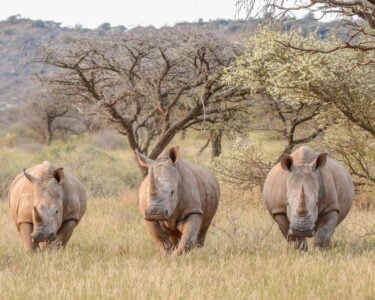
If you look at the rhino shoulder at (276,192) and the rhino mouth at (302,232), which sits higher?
the rhino shoulder at (276,192)

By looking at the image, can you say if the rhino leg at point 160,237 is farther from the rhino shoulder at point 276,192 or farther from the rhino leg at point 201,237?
the rhino shoulder at point 276,192

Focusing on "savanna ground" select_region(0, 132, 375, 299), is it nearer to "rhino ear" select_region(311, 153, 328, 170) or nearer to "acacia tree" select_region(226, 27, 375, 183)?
"rhino ear" select_region(311, 153, 328, 170)

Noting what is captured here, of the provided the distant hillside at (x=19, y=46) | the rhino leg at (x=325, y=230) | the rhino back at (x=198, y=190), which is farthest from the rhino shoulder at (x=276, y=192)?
the distant hillside at (x=19, y=46)

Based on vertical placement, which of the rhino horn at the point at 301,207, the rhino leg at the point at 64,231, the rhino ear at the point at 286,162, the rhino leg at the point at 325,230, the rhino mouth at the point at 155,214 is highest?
the rhino ear at the point at 286,162

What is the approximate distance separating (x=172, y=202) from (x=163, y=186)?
0.20 metres

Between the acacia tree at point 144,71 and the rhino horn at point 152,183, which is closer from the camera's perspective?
the rhino horn at point 152,183

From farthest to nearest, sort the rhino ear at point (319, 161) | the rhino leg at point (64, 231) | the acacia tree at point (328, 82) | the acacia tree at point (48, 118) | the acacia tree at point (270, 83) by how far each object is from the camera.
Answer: the acacia tree at point (48, 118) < the acacia tree at point (270, 83) < the acacia tree at point (328, 82) < the rhino leg at point (64, 231) < the rhino ear at point (319, 161)

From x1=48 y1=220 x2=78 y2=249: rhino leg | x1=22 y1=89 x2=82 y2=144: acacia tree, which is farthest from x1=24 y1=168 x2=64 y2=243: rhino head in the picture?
x1=22 y1=89 x2=82 y2=144: acacia tree

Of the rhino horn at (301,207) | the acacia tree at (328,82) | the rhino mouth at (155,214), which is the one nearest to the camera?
the rhino mouth at (155,214)

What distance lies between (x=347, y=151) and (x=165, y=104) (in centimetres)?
467

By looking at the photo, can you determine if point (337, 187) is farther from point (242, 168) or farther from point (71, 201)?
point (242, 168)

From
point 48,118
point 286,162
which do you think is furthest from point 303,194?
point 48,118

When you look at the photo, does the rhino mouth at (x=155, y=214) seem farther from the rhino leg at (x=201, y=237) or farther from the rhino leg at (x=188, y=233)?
the rhino leg at (x=201, y=237)

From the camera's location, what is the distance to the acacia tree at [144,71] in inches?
520
